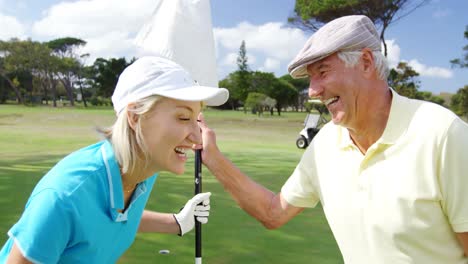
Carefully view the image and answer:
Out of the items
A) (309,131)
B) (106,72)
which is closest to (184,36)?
(309,131)

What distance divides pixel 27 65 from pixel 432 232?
5235cm

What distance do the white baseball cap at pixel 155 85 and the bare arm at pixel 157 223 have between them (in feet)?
2.25

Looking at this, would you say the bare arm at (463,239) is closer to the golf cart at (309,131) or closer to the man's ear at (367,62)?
the man's ear at (367,62)

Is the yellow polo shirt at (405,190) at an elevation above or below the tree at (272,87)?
above

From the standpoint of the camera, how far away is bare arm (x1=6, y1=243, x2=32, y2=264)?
1192 mm

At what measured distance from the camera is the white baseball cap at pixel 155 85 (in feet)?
4.73

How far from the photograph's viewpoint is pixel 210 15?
2.68m

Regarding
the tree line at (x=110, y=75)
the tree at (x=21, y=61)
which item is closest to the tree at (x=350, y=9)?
the tree line at (x=110, y=75)

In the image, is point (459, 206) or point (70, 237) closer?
point (70, 237)

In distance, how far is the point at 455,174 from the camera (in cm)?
148

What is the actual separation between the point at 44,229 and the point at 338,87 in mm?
1204

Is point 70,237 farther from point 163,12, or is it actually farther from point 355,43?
point 163,12

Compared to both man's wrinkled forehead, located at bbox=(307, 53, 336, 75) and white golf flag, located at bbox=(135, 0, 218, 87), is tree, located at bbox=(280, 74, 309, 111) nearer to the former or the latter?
white golf flag, located at bbox=(135, 0, 218, 87)

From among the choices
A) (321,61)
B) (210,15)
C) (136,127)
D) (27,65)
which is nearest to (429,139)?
(321,61)
